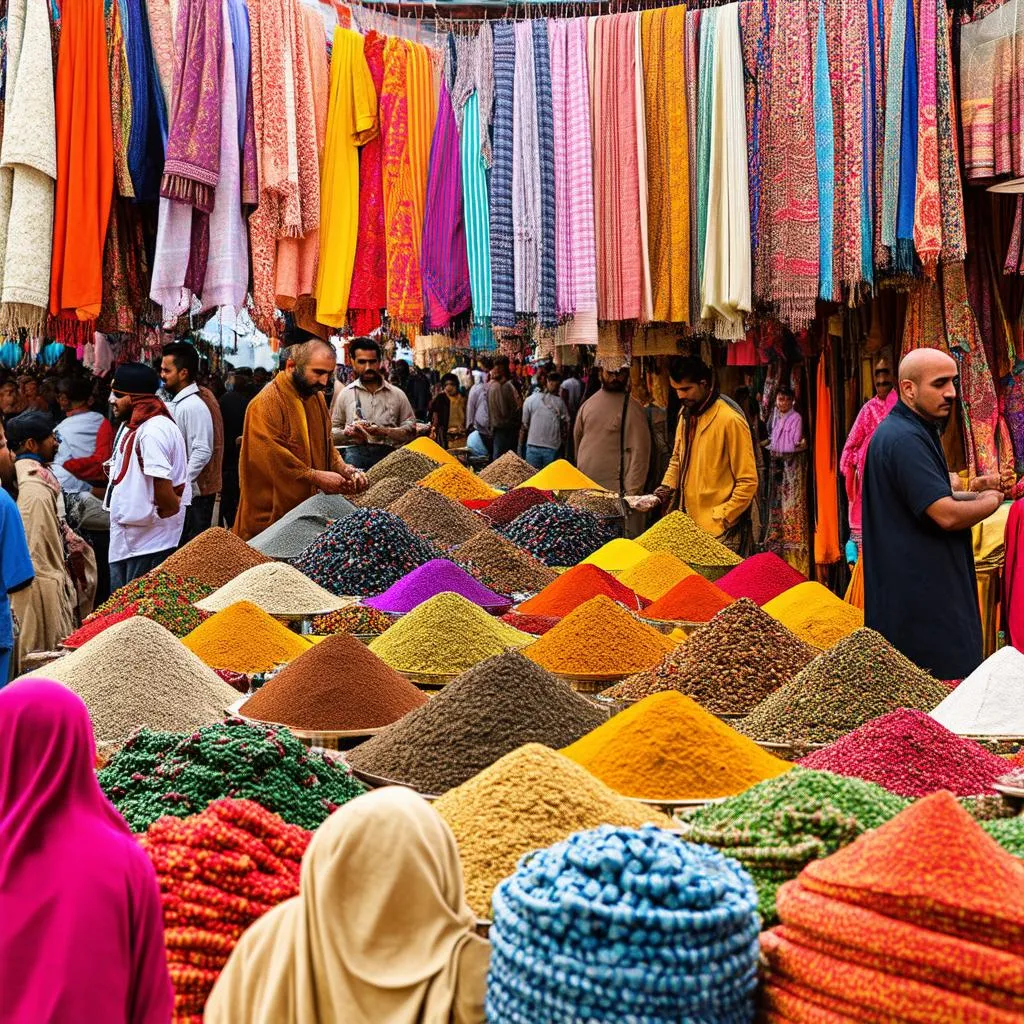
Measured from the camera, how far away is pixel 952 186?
381 centimetres

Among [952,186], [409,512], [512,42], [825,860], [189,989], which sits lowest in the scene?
[189,989]

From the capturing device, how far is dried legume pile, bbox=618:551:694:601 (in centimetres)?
334

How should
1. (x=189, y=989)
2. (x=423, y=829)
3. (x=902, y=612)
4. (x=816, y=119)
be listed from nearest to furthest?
(x=423, y=829), (x=189, y=989), (x=902, y=612), (x=816, y=119)

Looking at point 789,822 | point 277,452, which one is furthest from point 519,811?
point 277,452

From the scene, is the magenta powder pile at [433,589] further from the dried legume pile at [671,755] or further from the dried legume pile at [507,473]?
the dried legume pile at [507,473]

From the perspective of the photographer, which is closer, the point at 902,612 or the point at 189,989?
the point at 189,989

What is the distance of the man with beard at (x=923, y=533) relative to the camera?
287 centimetres

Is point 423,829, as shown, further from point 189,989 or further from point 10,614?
point 10,614

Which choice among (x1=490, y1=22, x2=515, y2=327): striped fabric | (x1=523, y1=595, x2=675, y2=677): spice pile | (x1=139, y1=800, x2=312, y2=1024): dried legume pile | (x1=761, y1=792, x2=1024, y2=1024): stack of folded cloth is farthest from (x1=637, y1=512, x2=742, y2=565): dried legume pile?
(x1=761, y1=792, x2=1024, y2=1024): stack of folded cloth

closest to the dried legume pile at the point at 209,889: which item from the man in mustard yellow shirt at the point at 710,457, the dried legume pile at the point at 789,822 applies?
the dried legume pile at the point at 789,822

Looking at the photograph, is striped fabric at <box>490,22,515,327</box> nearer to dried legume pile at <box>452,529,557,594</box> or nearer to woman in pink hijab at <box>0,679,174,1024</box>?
dried legume pile at <box>452,529,557,594</box>

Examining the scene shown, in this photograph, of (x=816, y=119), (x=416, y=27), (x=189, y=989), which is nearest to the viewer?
(x=189, y=989)

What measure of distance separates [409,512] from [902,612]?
149 cm

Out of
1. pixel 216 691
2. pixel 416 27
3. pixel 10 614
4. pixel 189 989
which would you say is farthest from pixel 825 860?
pixel 416 27
